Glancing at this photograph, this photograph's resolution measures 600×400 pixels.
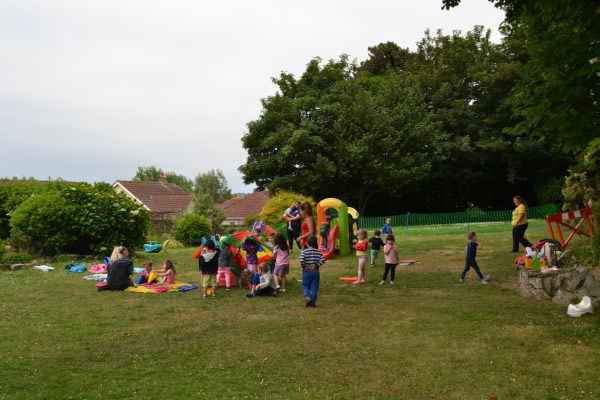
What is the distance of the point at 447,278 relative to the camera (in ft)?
40.6

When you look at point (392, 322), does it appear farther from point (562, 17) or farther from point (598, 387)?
point (562, 17)

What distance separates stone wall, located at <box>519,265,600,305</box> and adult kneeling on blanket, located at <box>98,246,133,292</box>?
9.31 meters

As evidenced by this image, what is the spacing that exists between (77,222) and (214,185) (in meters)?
70.7

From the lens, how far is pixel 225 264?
11414 millimetres

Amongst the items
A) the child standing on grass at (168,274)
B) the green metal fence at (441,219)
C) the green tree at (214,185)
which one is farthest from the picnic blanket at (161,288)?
the green tree at (214,185)

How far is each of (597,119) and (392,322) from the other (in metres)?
5.12

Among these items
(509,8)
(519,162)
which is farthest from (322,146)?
(509,8)

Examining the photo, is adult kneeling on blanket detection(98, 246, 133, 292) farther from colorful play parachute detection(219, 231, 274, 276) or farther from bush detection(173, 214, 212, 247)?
bush detection(173, 214, 212, 247)

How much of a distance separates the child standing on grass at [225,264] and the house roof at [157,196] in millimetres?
43256

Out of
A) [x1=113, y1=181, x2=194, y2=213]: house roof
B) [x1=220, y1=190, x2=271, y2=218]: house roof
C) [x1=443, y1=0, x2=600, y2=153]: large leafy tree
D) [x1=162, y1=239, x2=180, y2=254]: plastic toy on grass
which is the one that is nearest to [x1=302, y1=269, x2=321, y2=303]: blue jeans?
[x1=443, y1=0, x2=600, y2=153]: large leafy tree

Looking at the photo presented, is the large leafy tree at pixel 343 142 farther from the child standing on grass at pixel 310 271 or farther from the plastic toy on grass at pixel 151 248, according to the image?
the child standing on grass at pixel 310 271

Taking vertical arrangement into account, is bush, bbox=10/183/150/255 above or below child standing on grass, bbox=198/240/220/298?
above

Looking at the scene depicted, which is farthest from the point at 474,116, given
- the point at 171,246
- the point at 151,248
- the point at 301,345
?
the point at 301,345

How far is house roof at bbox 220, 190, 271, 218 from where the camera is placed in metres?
58.0
